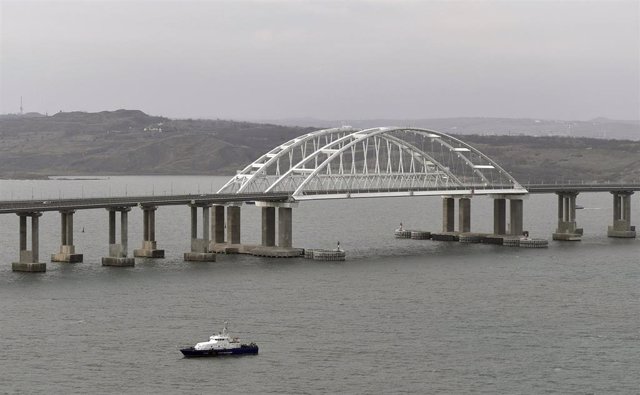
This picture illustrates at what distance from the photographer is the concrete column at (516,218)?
138 meters

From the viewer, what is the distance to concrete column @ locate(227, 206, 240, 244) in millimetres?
117125

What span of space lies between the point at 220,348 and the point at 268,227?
51.4m

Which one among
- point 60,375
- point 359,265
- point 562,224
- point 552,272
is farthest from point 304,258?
point 60,375

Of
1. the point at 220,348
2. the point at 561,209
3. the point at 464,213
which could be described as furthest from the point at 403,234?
the point at 220,348

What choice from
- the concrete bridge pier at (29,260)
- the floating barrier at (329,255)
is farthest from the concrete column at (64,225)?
the floating barrier at (329,255)

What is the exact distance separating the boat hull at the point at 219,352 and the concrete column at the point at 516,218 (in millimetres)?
73858

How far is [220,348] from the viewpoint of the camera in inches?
2660

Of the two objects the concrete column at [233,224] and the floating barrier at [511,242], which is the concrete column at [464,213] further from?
the concrete column at [233,224]

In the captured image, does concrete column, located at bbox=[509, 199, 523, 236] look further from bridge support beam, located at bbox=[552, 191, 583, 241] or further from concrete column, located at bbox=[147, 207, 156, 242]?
concrete column, located at bbox=[147, 207, 156, 242]

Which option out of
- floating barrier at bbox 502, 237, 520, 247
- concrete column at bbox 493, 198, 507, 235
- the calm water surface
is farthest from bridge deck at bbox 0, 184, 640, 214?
floating barrier at bbox 502, 237, 520, 247

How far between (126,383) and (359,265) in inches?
1955

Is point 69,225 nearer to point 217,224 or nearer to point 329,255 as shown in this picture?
A: point 217,224

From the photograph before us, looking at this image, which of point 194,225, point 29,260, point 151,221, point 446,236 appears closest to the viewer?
point 29,260

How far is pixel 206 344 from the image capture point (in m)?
67.5
